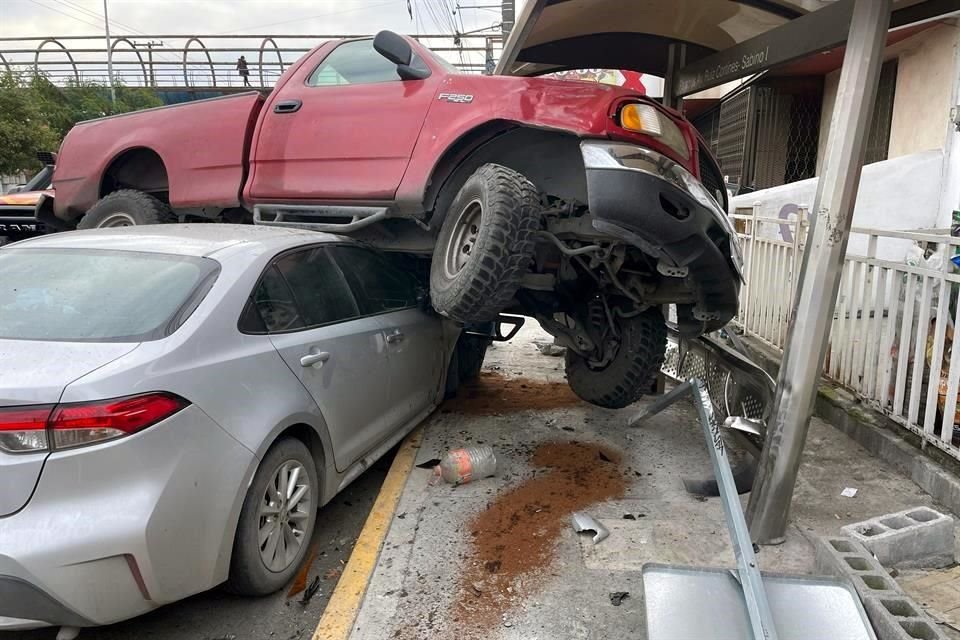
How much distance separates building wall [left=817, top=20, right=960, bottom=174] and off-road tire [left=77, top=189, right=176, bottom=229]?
22.2 feet

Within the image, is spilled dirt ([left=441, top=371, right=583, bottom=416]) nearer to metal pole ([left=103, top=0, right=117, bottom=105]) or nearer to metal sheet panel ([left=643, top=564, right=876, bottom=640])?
metal sheet panel ([left=643, top=564, right=876, bottom=640])

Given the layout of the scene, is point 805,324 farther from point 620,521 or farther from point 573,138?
point 573,138

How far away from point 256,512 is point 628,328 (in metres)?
2.74

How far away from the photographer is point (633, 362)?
15.0 ft

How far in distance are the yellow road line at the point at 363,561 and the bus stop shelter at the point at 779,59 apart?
1.80 m

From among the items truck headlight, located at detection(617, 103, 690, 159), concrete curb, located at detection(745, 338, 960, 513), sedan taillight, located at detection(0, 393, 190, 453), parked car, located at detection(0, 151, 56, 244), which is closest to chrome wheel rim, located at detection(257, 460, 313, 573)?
sedan taillight, located at detection(0, 393, 190, 453)

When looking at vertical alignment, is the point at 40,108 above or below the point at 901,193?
above

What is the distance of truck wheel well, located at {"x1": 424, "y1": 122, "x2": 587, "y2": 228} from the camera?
397cm

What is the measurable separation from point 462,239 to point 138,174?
3.53 meters

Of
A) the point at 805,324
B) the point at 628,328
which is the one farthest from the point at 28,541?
the point at 628,328

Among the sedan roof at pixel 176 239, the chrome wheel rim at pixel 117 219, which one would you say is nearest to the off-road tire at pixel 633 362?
the sedan roof at pixel 176 239

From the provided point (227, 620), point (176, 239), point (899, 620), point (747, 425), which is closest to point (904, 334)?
point (747, 425)

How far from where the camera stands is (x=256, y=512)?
279 centimetres

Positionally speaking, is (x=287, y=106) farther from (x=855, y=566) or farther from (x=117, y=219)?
(x=855, y=566)
